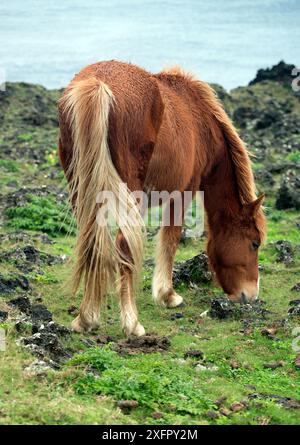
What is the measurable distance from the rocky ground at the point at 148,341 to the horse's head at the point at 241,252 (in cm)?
20

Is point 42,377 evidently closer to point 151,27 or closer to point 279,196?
point 279,196

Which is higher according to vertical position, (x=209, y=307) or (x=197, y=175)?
(x=197, y=175)

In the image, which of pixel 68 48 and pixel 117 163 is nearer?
pixel 117 163

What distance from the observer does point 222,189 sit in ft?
26.5

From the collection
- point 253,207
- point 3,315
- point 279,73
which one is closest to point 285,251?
point 253,207

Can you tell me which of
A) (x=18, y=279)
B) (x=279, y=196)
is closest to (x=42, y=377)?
(x=18, y=279)

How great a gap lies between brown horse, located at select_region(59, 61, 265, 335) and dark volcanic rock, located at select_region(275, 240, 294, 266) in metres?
1.78

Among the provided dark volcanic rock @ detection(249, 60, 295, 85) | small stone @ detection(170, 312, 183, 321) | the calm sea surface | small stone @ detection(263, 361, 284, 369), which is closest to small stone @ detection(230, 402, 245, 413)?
small stone @ detection(263, 361, 284, 369)

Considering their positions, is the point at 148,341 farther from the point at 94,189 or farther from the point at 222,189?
the point at 222,189

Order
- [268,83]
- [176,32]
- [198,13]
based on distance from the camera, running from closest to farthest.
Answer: [268,83]
[176,32]
[198,13]

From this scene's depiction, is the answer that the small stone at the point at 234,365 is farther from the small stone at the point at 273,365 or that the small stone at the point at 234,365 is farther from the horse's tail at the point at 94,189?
the horse's tail at the point at 94,189

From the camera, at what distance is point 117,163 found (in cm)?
626

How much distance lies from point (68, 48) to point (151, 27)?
12693 mm

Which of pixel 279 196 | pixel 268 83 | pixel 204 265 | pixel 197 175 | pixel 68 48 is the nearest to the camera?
pixel 197 175
